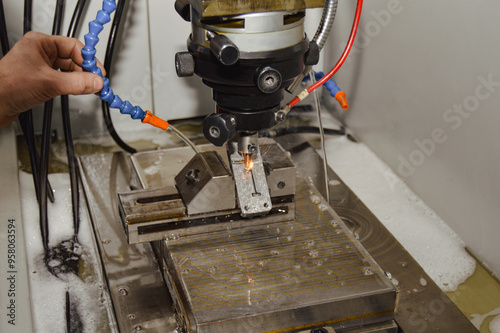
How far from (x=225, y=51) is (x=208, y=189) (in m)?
0.27

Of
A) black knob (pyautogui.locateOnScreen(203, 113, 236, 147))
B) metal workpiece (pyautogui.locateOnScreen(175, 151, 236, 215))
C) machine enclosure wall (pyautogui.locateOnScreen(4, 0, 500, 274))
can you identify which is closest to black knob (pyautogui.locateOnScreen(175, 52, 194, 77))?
black knob (pyautogui.locateOnScreen(203, 113, 236, 147))

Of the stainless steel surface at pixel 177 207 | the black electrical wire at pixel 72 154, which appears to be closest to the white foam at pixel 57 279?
the black electrical wire at pixel 72 154

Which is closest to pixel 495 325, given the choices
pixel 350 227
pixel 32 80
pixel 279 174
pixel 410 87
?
pixel 350 227

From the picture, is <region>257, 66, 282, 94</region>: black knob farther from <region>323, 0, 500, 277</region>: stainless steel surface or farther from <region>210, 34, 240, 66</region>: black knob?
<region>323, 0, 500, 277</region>: stainless steel surface

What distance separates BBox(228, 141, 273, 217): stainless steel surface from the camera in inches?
39.1

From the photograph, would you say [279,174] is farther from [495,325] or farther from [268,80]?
[495,325]

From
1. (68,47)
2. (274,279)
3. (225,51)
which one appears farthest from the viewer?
(68,47)

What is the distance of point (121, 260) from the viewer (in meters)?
1.10

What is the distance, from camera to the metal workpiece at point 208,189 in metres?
0.99

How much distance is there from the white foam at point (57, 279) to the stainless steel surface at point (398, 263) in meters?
0.52

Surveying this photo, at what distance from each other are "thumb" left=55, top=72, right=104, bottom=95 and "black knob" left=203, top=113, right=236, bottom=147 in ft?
0.76

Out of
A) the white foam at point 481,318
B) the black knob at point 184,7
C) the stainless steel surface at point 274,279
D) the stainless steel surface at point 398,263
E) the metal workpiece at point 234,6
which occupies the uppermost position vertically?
the metal workpiece at point 234,6

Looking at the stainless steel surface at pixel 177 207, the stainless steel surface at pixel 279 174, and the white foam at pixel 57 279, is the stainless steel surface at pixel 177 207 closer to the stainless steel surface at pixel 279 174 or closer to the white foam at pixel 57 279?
the stainless steel surface at pixel 279 174

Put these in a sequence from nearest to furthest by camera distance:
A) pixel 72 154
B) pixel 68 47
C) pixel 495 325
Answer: pixel 495 325 < pixel 68 47 < pixel 72 154
